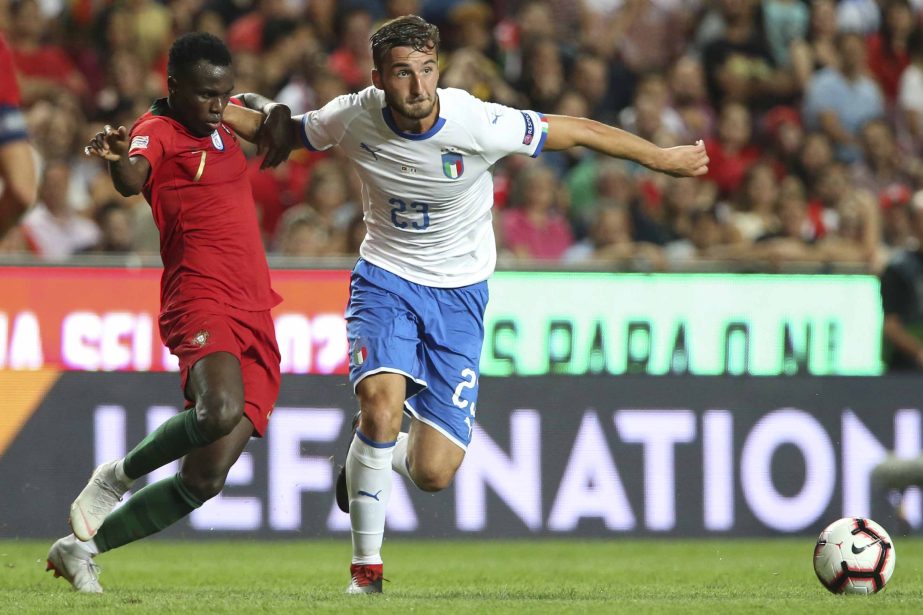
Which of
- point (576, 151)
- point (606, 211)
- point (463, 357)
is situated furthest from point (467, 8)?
point (463, 357)

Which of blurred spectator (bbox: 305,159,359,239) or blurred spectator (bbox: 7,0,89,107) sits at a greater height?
blurred spectator (bbox: 7,0,89,107)

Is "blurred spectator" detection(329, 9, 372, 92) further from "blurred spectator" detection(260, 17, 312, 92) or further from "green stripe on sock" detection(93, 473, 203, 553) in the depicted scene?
"green stripe on sock" detection(93, 473, 203, 553)

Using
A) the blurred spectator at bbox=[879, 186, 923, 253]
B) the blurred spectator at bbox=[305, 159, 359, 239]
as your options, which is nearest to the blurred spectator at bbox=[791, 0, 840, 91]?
the blurred spectator at bbox=[879, 186, 923, 253]

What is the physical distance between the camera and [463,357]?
6.51m

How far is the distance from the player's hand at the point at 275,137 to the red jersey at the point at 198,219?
0.19 metres

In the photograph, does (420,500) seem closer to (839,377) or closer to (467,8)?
(839,377)

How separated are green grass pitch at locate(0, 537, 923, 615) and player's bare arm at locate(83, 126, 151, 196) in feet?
5.05

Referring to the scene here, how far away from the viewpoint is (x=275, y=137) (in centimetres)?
639

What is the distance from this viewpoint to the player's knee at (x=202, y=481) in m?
6.09

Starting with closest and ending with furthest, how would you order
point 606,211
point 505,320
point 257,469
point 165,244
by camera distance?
point 165,244
point 257,469
point 505,320
point 606,211

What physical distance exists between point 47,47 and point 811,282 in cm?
629

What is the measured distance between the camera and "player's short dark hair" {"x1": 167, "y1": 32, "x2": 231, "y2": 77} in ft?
19.7

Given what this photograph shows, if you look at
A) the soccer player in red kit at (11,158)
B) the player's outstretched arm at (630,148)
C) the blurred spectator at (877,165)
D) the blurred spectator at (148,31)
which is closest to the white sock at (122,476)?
the soccer player in red kit at (11,158)

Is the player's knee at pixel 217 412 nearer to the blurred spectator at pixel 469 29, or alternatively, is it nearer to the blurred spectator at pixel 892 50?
the blurred spectator at pixel 469 29
